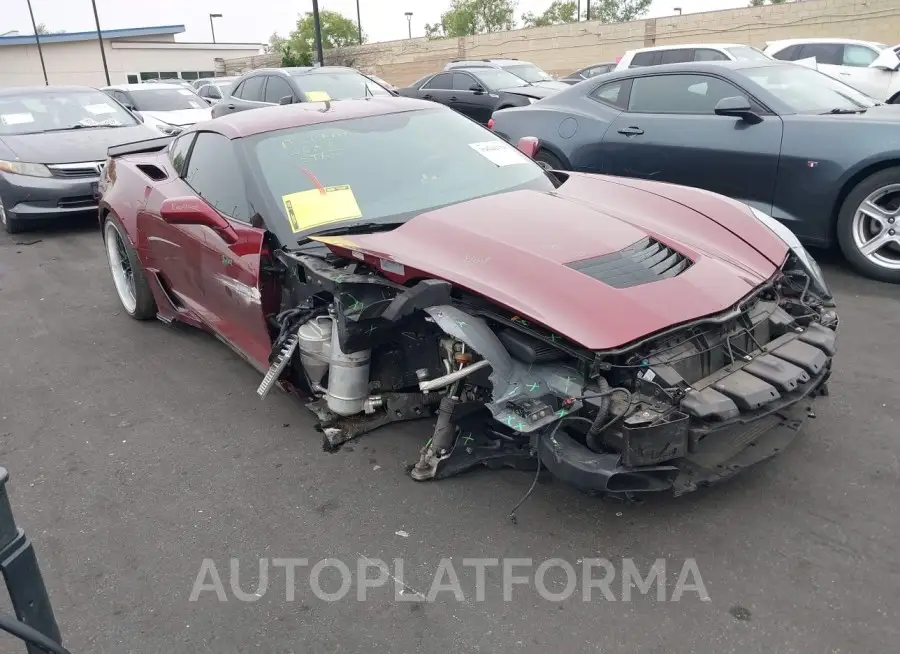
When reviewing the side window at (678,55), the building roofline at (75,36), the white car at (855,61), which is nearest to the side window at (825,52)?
the white car at (855,61)

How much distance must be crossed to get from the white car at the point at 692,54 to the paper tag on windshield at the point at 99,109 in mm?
6842

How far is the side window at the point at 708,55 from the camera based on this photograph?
404 inches

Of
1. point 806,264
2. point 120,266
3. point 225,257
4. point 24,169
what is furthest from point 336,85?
point 806,264

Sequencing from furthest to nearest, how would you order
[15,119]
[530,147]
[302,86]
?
[302,86]
[15,119]
[530,147]

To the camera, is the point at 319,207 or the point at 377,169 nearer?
the point at 319,207

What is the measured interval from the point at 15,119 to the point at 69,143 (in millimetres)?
926

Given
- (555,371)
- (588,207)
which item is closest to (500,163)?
(588,207)

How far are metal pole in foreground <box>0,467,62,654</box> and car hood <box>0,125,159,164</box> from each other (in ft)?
23.8

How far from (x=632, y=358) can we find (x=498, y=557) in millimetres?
857

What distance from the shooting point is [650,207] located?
350cm

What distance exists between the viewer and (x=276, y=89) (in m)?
10.8

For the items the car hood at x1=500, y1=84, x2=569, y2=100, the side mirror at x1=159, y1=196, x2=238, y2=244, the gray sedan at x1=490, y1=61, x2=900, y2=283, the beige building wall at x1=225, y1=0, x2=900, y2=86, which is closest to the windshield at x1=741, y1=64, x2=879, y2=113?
the gray sedan at x1=490, y1=61, x2=900, y2=283

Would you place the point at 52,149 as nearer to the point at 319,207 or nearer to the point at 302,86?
the point at 302,86

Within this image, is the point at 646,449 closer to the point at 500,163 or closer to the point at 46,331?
the point at 500,163
